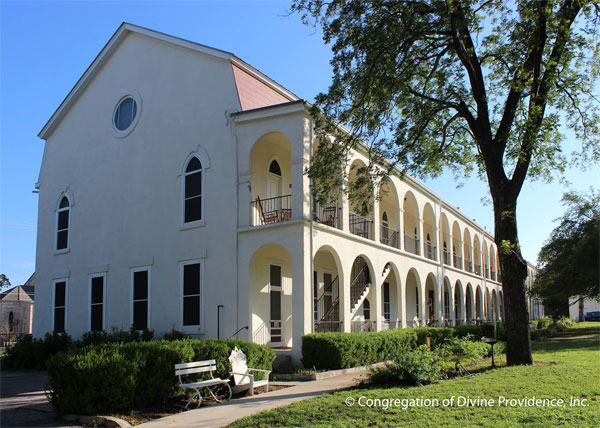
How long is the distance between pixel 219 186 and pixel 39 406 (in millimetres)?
9303

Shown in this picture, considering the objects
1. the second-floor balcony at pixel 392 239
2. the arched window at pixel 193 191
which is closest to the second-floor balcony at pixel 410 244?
the second-floor balcony at pixel 392 239

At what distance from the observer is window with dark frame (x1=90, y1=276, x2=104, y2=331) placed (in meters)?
22.1

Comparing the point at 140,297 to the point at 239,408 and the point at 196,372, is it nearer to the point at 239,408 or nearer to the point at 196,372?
the point at 196,372

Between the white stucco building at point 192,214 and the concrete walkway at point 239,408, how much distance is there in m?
3.72

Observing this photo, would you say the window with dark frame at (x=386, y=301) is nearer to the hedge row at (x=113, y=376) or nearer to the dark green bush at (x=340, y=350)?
the dark green bush at (x=340, y=350)

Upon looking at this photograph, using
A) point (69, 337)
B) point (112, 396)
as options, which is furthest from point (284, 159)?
point (112, 396)

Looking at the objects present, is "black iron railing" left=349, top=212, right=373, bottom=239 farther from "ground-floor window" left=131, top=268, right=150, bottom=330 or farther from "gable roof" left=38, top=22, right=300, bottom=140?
"ground-floor window" left=131, top=268, right=150, bottom=330

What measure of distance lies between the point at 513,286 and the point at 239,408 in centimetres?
848

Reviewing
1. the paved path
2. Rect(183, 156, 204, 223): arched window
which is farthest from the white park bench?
Rect(183, 156, 204, 223): arched window

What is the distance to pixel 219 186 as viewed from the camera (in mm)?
19000

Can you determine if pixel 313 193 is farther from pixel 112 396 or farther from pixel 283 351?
pixel 112 396

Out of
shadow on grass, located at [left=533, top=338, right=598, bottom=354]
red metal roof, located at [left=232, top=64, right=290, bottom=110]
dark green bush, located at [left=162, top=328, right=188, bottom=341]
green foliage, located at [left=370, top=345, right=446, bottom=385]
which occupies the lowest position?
shadow on grass, located at [left=533, top=338, right=598, bottom=354]

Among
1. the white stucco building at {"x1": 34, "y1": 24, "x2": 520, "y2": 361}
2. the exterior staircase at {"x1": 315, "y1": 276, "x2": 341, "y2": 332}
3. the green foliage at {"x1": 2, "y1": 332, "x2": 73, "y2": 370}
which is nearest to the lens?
the white stucco building at {"x1": 34, "y1": 24, "x2": 520, "y2": 361}

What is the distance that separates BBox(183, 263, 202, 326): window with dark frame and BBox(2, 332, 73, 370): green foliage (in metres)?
5.68
